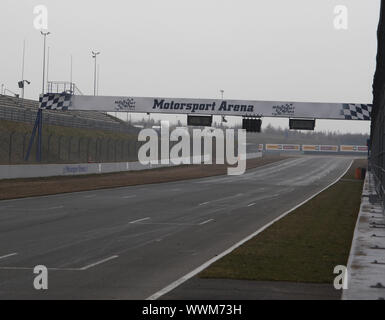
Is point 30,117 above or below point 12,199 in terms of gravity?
above

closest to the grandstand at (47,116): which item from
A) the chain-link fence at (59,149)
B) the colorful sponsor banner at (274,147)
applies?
the chain-link fence at (59,149)

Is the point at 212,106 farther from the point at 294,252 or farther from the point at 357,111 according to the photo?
the point at 294,252

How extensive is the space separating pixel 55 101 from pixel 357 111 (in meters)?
20.3

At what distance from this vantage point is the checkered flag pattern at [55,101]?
44.5 metres

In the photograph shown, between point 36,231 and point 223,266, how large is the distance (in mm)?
7442

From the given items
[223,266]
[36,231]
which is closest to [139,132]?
[36,231]

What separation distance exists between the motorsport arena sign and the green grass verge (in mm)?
21359

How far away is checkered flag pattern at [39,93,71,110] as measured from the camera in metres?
44.5

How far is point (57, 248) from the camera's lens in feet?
48.9

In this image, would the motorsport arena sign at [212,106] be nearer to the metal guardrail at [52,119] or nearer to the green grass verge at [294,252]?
the metal guardrail at [52,119]

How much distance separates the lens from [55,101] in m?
44.8

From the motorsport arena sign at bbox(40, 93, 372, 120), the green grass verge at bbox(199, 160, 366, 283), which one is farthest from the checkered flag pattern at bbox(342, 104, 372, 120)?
the green grass verge at bbox(199, 160, 366, 283)
